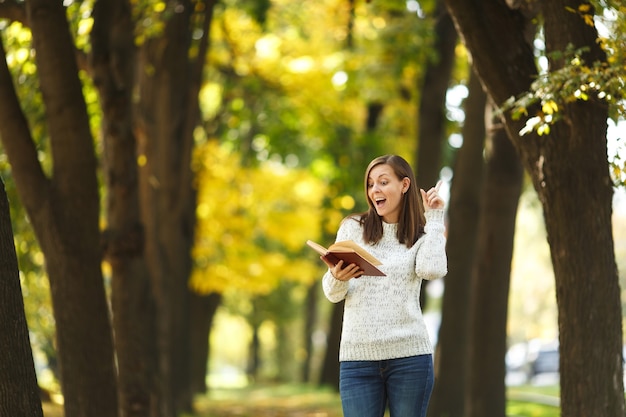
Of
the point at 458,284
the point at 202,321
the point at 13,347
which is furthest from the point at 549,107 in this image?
the point at 202,321

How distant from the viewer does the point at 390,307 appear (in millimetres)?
5770

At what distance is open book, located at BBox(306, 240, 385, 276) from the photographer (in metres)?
5.52

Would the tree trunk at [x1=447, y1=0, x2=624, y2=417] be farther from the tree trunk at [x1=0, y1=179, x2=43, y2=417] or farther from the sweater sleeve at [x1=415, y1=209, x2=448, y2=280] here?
the tree trunk at [x1=0, y1=179, x2=43, y2=417]

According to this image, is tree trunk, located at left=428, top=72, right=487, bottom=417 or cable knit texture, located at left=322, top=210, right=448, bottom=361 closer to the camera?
cable knit texture, located at left=322, top=210, right=448, bottom=361

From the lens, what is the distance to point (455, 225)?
559 inches

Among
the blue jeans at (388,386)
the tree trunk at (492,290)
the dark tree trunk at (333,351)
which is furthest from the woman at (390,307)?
the dark tree trunk at (333,351)

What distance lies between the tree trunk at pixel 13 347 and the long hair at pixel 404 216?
211cm

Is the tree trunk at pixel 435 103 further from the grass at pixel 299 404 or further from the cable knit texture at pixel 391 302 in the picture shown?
the cable knit texture at pixel 391 302

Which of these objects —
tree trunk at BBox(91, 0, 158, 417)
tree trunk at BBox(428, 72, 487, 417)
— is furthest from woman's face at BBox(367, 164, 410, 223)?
tree trunk at BBox(428, 72, 487, 417)

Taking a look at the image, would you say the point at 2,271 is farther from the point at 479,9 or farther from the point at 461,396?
the point at 461,396

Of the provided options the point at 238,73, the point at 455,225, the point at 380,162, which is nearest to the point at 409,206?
the point at 380,162

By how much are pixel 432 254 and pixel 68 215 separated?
4.75 m

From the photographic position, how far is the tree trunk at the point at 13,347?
630 cm

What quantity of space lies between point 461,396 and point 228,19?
31.5 feet
